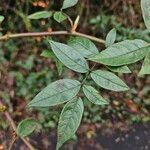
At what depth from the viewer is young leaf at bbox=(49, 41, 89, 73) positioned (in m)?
0.57

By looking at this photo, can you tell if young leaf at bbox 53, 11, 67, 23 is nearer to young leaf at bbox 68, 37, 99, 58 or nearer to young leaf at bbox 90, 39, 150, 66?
young leaf at bbox 68, 37, 99, 58

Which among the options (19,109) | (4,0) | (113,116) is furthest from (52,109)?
(4,0)

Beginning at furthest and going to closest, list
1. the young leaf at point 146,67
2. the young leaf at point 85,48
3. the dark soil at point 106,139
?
1. the dark soil at point 106,139
2. the young leaf at point 85,48
3. the young leaf at point 146,67

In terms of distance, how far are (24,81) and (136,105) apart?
110cm

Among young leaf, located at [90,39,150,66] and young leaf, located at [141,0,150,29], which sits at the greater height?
young leaf, located at [141,0,150,29]

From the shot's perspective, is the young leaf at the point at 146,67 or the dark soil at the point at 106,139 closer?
the young leaf at the point at 146,67

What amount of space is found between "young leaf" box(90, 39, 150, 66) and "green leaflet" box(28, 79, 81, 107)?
2.4 inches

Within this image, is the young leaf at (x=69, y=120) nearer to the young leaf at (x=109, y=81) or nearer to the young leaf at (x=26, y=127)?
the young leaf at (x=109, y=81)

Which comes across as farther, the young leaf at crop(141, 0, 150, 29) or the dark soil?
the dark soil

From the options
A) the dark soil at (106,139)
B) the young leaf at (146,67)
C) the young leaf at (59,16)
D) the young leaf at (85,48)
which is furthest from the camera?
the dark soil at (106,139)

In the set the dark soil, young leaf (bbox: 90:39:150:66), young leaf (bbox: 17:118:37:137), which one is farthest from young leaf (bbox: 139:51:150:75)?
the dark soil

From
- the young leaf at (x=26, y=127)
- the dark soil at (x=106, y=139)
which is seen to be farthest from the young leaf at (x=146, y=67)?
the dark soil at (x=106, y=139)

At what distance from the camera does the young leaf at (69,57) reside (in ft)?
1.88

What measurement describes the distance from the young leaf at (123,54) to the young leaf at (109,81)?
0.15ft
